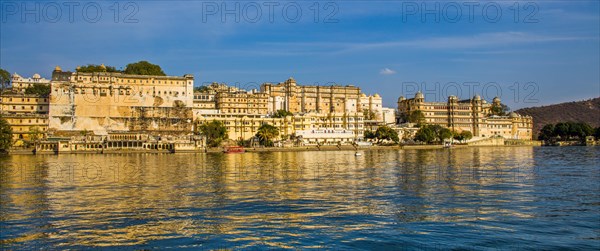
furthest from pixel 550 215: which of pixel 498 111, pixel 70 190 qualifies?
pixel 498 111

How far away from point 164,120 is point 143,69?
17.3m

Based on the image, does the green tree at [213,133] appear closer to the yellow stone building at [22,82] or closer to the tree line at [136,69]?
the tree line at [136,69]

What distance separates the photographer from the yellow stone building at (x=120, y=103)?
88875 millimetres

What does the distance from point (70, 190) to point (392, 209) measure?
1610cm

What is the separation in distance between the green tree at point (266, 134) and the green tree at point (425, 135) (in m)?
28.9

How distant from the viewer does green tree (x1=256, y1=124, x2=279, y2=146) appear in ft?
295

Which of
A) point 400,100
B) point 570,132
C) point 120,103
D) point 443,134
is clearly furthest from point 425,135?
point 120,103

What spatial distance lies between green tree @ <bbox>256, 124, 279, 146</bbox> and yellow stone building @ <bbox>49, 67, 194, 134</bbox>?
1336 cm

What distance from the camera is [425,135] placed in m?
101

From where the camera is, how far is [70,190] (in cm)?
2595

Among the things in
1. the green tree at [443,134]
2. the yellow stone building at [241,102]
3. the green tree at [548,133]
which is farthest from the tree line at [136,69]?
the green tree at [548,133]

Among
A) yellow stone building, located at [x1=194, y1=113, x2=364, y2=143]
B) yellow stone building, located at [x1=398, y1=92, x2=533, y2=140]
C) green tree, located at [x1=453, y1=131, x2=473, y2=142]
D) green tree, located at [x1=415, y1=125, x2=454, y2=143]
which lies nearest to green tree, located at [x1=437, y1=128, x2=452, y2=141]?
green tree, located at [x1=415, y1=125, x2=454, y2=143]

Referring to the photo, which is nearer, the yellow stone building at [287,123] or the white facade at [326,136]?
the yellow stone building at [287,123]

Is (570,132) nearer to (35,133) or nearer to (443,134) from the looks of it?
(443,134)
